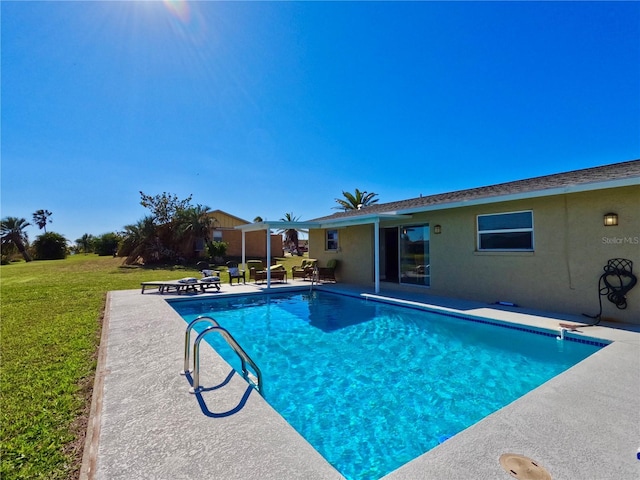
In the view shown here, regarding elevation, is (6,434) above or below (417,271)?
below

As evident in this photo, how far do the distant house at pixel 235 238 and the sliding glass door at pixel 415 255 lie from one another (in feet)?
77.7

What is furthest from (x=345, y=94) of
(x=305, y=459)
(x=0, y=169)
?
(x=0, y=169)

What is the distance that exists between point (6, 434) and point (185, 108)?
1231cm

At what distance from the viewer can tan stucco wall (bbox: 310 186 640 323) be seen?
7277 mm

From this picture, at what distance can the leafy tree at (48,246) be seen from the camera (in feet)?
144

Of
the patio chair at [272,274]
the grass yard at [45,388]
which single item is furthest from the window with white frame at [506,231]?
the grass yard at [45,388]

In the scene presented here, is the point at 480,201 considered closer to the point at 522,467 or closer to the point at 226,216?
the point at 522,467

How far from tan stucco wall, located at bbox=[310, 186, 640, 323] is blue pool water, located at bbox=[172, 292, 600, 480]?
225 centimetres

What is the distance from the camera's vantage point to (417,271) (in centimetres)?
1238

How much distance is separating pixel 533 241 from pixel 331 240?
995cm

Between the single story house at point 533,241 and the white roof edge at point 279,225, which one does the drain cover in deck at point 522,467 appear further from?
the white roof edge at point 279,225

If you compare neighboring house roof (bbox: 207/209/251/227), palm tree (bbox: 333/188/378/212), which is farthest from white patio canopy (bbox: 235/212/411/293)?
neighboring house roof (bbox: 207/209/251/227)

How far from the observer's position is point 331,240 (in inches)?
675

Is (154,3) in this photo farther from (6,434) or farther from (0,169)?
(0,169)
